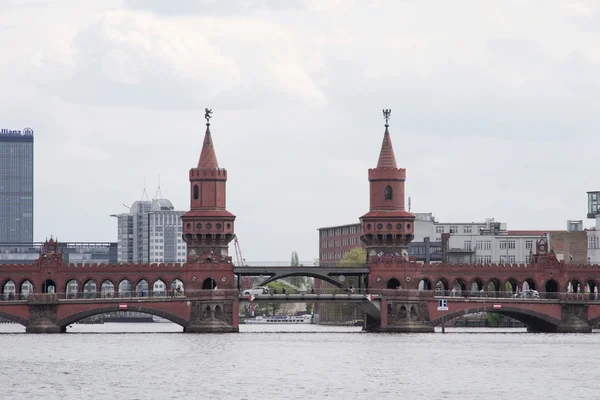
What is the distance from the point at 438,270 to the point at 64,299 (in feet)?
140

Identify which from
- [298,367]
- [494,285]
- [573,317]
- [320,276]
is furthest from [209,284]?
[298,367]

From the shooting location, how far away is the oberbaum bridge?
573 ft

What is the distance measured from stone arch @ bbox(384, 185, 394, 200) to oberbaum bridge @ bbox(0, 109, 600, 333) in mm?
112

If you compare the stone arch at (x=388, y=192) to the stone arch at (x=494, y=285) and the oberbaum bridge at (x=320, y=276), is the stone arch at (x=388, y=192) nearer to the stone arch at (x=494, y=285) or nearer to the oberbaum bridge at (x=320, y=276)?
the oberbaum bridge at (x=320, y=276)

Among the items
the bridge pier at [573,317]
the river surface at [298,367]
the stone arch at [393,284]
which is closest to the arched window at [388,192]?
the stone arch at [393,284]

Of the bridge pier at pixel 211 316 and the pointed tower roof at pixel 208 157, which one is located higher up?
the pointed tower roof at pixel 208 157

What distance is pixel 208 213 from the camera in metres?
180

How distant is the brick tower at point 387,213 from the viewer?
7185 inches

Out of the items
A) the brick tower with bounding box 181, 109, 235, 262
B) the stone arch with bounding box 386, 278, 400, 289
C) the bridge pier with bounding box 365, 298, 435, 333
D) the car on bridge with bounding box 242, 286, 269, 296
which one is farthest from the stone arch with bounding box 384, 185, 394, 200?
the car on bridge with bounding box 242, 286, 269, 296

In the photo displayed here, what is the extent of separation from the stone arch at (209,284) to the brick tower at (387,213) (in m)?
18.2

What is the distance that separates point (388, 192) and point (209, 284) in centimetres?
2265

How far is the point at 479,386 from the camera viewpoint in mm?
105875

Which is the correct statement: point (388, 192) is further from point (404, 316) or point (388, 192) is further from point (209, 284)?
point (209, 284)

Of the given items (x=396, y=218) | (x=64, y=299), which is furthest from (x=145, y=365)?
(x=396, y=218)
